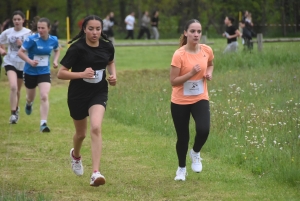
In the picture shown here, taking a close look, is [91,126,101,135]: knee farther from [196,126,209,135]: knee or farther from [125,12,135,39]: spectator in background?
[125,12,135,39]: spectator in background

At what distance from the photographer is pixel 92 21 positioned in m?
8.59

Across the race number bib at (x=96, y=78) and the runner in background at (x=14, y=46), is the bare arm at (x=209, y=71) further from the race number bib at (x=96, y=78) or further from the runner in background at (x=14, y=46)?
the runner in background at (x=14, y=46)

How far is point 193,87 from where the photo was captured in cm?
873

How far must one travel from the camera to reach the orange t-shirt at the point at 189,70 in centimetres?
868

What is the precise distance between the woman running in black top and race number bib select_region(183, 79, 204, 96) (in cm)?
84

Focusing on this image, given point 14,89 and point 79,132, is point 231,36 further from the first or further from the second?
point 79,132

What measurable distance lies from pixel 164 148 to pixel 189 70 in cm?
304

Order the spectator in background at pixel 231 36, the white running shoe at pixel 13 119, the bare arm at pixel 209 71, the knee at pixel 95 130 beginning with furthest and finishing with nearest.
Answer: the spectator in background at pixel 231 36
the white running shoe at pixel 13 119
the bare arm at pixel 209 71
the knee at pixel 95 130

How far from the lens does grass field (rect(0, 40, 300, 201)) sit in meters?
8.49

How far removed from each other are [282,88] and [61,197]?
825 centimetres

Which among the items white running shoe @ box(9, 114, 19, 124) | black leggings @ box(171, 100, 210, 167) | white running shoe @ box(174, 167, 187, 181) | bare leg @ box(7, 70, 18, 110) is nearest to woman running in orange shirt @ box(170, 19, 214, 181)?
black leggings @ box(171, 100, 210, 167)

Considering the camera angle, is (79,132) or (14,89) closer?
(79,132)

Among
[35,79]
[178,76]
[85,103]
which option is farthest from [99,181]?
[35,79]

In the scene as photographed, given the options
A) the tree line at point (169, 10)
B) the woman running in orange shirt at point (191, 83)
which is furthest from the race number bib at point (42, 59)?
the tree line at point (169, 10)
